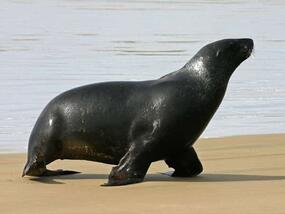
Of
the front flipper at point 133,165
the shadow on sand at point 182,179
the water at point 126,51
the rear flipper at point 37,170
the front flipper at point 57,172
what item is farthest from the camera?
the water at point 126,51

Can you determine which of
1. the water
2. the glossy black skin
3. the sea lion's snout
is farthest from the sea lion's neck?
the water

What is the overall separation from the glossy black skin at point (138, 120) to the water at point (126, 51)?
72.0 inches

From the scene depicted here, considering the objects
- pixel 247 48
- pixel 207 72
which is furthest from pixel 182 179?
pixel 247 48

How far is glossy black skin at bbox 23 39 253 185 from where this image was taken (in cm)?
716

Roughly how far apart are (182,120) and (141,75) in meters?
7.32

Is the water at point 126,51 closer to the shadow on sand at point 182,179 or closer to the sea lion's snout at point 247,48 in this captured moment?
the shadow on sand at point 182,179

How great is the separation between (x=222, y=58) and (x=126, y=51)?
36.4 feet

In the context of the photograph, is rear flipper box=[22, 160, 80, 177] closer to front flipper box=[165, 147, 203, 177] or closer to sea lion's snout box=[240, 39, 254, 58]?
front flipper box=[165, 147, 203, 177]

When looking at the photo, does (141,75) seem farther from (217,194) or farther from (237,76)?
(217,194)

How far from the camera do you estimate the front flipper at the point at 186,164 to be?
739cm

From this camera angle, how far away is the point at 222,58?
742 cm

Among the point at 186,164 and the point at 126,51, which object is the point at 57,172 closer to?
the point at 186,164

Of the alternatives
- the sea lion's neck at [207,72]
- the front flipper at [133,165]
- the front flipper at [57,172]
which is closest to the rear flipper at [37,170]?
the front flipper at [57,172]

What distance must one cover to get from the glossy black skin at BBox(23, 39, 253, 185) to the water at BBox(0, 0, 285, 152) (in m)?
1.83
